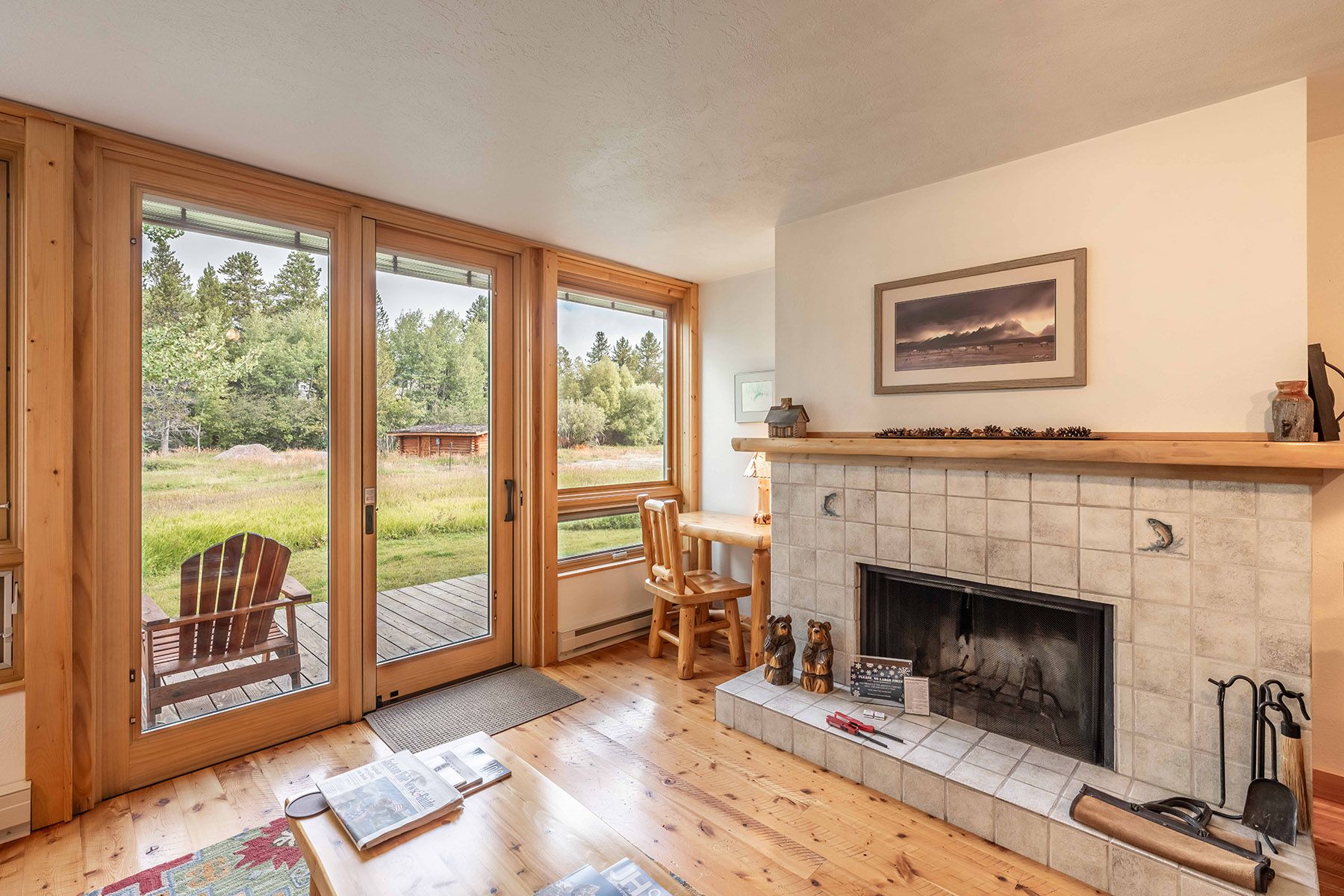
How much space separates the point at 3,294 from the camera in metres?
2.10

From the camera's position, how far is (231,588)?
8.47 ft

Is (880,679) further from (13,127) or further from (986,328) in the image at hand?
(13,127)

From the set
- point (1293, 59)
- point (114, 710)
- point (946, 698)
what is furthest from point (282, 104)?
point (946, 698)

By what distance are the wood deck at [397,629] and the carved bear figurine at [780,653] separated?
163cm

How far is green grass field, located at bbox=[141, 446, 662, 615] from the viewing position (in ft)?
7.96

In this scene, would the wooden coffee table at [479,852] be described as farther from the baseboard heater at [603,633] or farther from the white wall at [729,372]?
the white wall at [729,372]

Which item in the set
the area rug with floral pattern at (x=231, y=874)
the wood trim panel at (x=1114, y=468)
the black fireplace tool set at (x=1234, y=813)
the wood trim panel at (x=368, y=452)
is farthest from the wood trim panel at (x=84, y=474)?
the black fireplace tool set at (x=1234, y=813)

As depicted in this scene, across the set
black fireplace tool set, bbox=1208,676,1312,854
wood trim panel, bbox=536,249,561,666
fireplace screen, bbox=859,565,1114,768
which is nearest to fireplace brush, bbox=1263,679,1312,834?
black fireplace tool set, bbox=1208,676,1312,854

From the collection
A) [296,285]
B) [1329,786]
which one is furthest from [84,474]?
[1329,786]

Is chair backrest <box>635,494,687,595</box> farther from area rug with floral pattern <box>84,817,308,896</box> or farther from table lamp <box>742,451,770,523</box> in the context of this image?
area rug with floral pattern <box>84,817,308,896</box>

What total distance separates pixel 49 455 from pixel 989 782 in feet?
11.3

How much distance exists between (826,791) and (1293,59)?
281 centimetres

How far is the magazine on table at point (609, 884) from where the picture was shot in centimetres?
131

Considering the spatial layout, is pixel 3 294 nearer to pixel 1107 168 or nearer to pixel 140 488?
pixel 140 488
